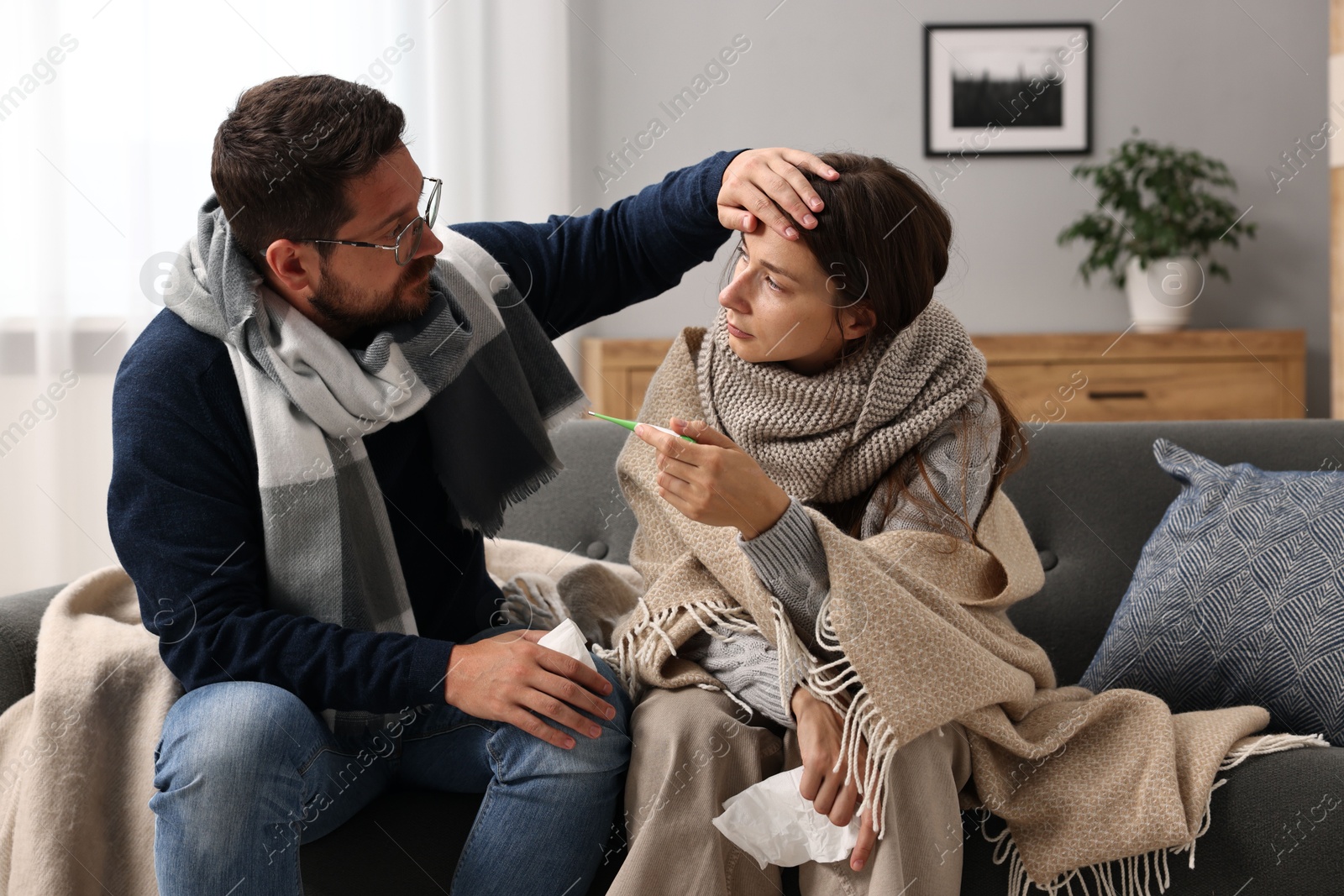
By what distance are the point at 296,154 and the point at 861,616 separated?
77 centimetres

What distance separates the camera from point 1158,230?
3.21 metres

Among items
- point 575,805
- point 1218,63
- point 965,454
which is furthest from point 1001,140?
point 575,805

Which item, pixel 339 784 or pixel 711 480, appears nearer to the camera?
pixel 711 480

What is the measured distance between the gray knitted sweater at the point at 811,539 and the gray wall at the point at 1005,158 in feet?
6.76

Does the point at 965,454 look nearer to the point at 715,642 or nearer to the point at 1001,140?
the point at 715,642

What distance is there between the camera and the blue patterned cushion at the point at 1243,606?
128 cm

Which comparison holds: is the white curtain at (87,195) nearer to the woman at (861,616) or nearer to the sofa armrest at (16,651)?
the sofa armrest at (16,651)

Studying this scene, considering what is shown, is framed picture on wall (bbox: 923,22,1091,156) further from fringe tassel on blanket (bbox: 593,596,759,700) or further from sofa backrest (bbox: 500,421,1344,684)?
fringe tassel on blanket (bbox: 593,596,759,700)

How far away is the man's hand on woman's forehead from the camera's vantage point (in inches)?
49.1

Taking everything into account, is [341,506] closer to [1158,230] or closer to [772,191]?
[772,191]

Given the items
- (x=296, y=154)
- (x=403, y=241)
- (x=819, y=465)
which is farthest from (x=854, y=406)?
(x=296, y=154)

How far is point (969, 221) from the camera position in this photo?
11.6 feet

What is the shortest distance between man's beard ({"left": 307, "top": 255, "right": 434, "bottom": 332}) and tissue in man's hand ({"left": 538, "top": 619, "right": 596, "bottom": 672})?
421mm

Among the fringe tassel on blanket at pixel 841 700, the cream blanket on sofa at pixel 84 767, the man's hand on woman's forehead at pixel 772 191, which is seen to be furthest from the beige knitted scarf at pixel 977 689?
the cream blanket on sofa at pixel 84 767
